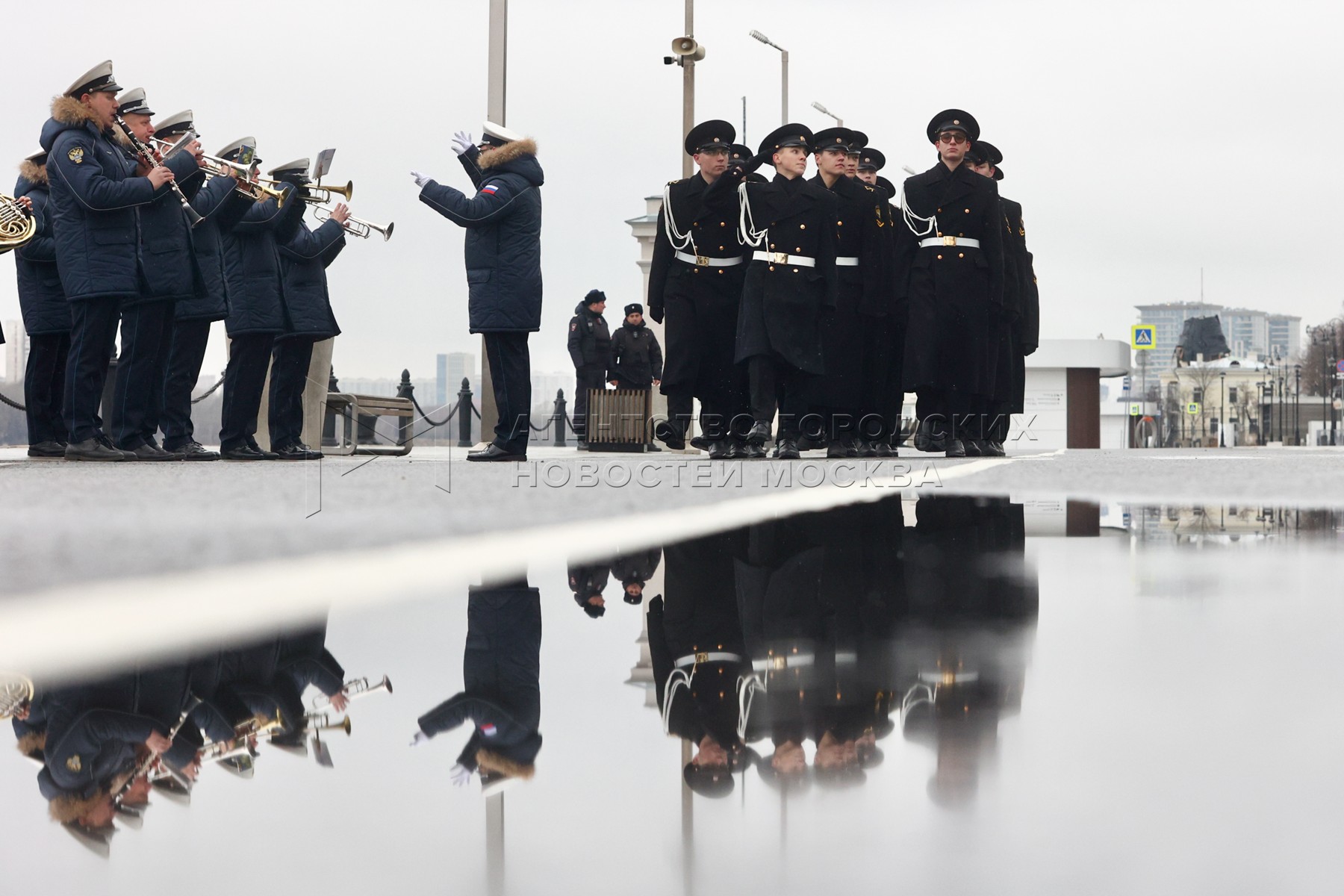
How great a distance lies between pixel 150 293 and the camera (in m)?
9.00

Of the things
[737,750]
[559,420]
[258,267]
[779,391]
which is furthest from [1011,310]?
[559,420]

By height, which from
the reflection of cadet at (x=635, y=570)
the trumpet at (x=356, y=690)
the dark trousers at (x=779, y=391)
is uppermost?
the dark trousers at (x=779, y=391)

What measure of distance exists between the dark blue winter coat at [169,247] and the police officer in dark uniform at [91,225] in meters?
0.19

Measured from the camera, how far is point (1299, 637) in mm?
1915

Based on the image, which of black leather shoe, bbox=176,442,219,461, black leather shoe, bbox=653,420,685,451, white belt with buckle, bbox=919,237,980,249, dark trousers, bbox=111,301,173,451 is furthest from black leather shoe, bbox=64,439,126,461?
white belt with buckle, bbox=919,237,980,249

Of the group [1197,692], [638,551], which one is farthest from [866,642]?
[638,551]

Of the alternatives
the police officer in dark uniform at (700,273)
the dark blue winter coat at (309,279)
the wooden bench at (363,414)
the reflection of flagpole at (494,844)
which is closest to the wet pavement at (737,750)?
the reflection of flagpole at (494,844)

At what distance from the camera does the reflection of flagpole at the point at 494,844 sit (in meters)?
0.90

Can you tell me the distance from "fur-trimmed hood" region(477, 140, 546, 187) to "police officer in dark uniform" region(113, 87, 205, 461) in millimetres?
1786

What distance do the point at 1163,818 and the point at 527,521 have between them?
3.02 metres

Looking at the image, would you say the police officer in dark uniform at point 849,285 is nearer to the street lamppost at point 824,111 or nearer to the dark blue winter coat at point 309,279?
the dark blue winter coat at point 309,279

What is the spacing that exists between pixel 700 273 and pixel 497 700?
9219 mm

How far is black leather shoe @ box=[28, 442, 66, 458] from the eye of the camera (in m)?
10.8

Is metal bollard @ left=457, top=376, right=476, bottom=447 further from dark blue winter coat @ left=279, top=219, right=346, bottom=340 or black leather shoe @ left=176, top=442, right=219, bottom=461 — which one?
black leather shoe @ left=176, top=442, right=219, bottom=461
